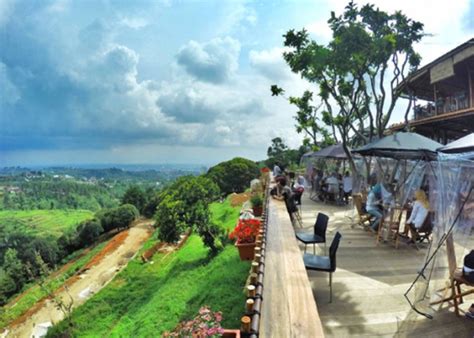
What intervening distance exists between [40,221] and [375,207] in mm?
70511

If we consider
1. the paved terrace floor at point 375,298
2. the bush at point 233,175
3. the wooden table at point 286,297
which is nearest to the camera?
the wooden table at point 286,297

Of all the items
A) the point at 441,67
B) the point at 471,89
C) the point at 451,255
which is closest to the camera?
the point at 451,255

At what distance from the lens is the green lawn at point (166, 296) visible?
5.61m

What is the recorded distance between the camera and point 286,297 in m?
2.45

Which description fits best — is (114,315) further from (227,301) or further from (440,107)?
(440,107)

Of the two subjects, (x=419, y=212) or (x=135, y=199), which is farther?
(x=135, y=199)

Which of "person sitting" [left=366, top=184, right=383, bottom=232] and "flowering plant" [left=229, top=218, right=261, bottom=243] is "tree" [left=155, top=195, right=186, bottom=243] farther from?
"person sitting" [left=366, top=184, right=383, bottom=232]

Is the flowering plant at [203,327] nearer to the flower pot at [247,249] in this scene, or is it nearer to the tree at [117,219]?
the flower pot at [247,249]

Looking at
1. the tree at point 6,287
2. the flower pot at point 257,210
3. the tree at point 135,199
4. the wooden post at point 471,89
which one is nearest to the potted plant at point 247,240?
the flower pot at point 257,210

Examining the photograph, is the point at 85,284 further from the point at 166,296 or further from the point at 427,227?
the point at 427,227

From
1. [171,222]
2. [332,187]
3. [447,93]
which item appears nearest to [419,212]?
[332,187]

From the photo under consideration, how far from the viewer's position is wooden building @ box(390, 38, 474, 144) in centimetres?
1081

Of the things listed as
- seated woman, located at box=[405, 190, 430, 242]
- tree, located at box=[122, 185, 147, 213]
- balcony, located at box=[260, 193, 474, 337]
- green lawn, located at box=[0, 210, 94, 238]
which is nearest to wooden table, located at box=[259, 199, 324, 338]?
balcony, located at box=[260, 193, 474, 337]

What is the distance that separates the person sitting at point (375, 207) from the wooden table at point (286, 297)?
3166 mm
